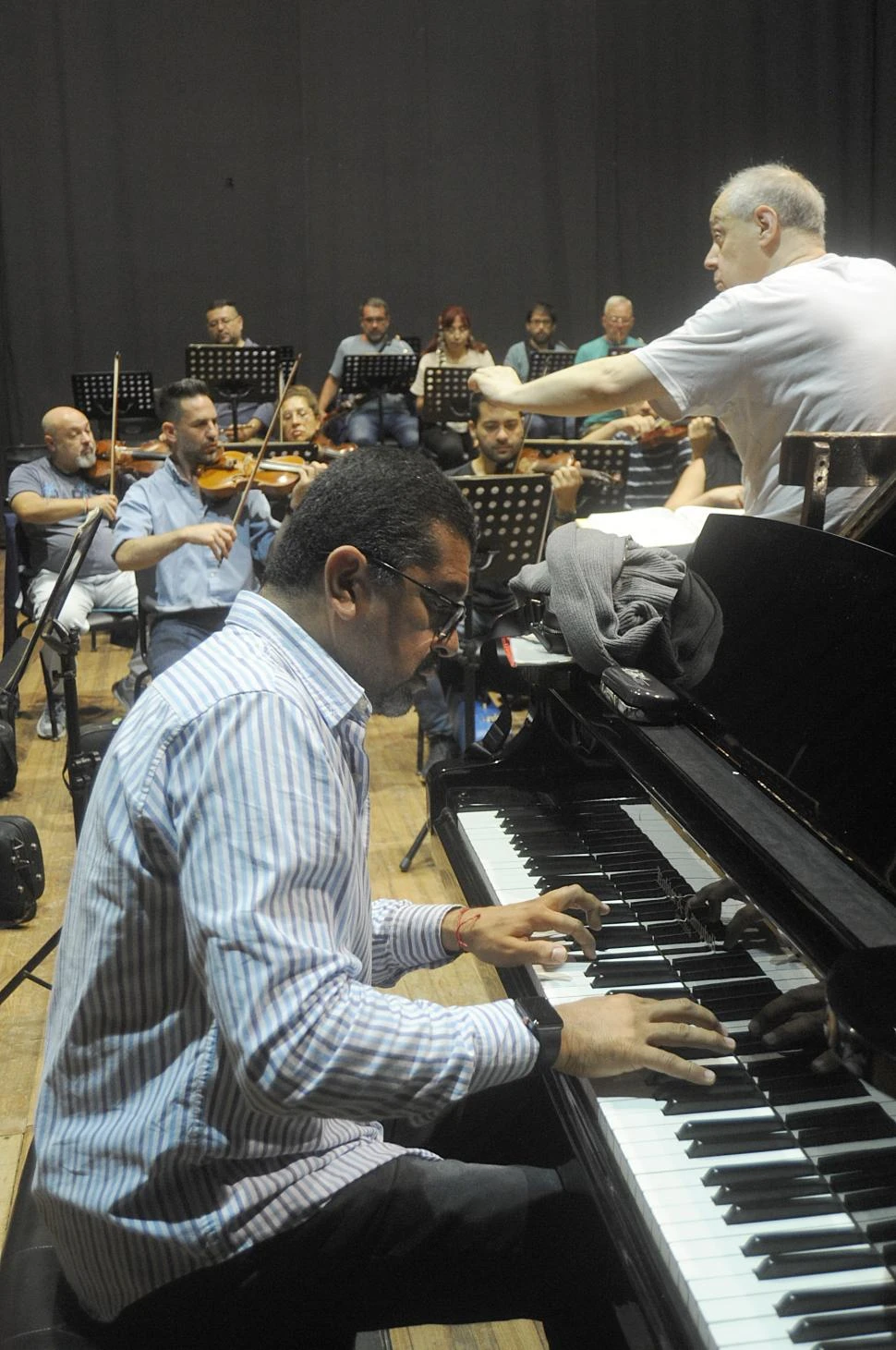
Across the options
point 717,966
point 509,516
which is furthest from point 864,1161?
point 509,516

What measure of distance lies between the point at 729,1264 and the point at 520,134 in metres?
11.0

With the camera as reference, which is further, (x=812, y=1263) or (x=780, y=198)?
(x=780, y=198)

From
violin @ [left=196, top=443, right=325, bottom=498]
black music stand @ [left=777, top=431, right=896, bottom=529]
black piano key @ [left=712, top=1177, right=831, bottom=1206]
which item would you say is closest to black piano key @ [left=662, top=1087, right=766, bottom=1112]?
black piano key @ [left=712, top=1177, right=831, bottom=1206]

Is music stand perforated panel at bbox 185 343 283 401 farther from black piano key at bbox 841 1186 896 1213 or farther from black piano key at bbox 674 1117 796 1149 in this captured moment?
black piano key at bbox 841 1186 896 1213

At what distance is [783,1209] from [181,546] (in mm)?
3568

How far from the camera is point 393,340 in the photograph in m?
9.63

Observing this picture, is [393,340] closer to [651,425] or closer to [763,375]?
[651,425]

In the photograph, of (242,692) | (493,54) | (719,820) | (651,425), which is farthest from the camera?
(493,54)

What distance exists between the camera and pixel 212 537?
4180mm

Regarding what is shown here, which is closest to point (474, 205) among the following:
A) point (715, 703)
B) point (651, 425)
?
point (651, 425)

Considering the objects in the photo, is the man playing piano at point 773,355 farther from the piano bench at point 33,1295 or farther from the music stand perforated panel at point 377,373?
the music stand perforated panel at point 377,373

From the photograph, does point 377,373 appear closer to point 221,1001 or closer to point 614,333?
point 614,333

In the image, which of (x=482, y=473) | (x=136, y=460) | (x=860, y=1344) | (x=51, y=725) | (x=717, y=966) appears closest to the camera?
(x=860, y=1344)

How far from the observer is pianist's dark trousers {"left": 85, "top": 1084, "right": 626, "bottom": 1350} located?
121 cm
